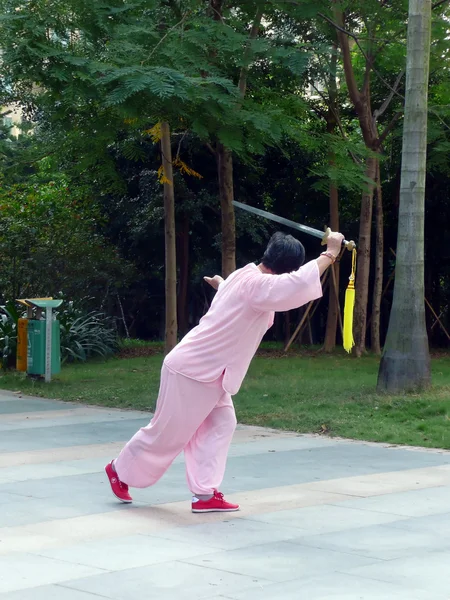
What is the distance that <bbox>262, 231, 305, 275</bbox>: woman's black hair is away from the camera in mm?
6211

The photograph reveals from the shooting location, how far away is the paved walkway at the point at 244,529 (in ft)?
15.3

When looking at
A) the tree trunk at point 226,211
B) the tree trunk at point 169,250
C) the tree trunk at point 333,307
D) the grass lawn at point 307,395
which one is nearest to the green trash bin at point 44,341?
the grass lawn at point 307,395

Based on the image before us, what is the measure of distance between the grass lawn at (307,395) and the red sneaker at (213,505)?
11.0ft

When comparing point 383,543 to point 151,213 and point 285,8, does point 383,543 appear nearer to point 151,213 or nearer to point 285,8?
point 285,8

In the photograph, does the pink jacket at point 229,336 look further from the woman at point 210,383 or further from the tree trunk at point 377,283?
the tree trunk at point 377,283

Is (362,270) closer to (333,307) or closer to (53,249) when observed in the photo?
(333,307)

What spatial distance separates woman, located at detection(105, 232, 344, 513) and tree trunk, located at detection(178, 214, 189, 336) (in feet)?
46.7

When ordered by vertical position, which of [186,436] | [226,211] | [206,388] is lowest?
[186,436]

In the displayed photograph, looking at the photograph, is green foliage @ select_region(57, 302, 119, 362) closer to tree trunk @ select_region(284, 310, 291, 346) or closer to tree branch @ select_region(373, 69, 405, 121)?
tree trunk @ select_region(284, 310, 291, 346)

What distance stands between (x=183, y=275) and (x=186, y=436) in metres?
15.1

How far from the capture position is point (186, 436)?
6.27m

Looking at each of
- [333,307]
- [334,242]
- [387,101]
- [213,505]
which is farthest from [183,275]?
[334,242]

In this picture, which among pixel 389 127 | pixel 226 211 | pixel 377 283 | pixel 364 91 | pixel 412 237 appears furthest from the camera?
pixel 377 283

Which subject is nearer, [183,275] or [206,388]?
[206,388]
